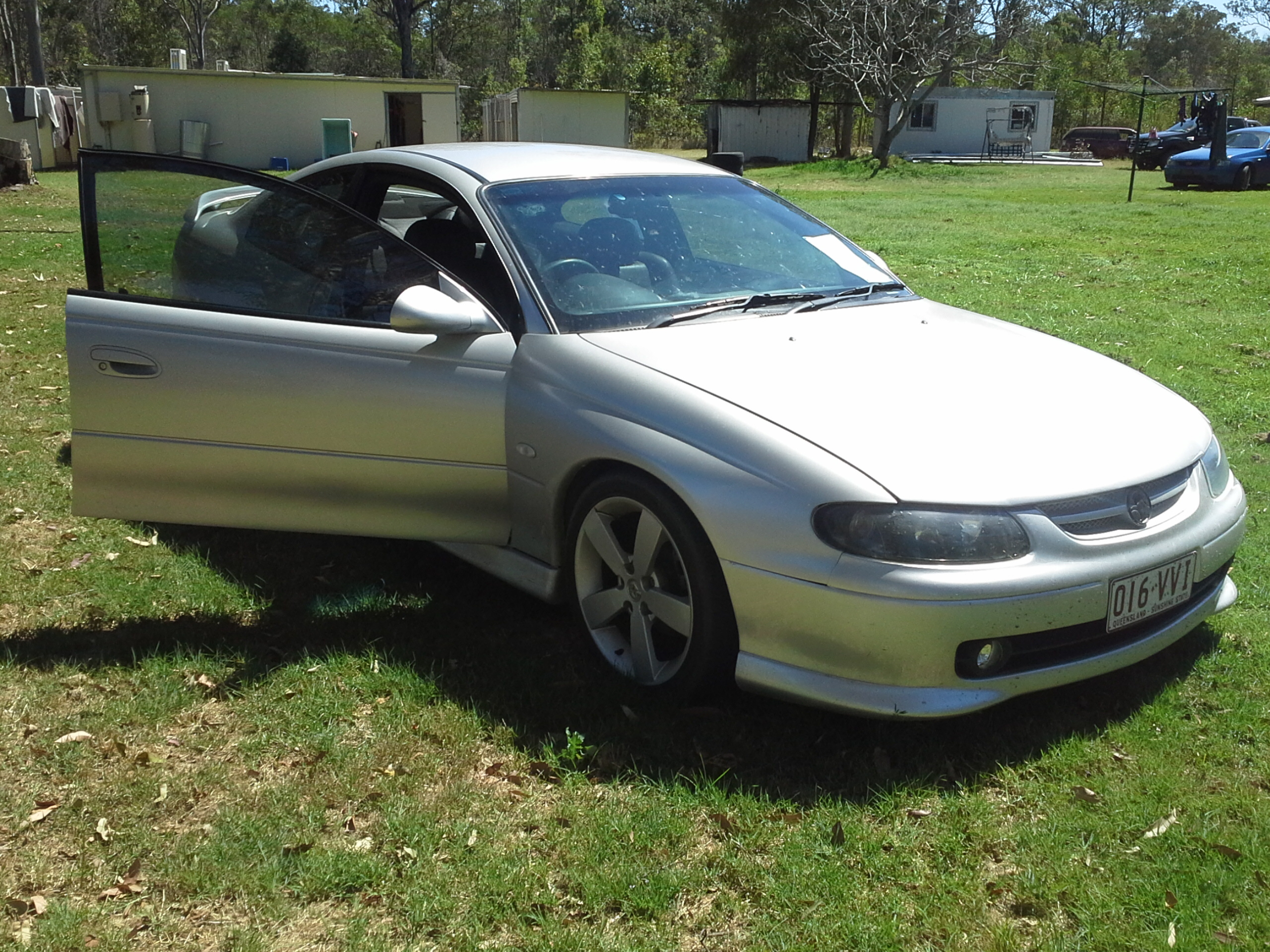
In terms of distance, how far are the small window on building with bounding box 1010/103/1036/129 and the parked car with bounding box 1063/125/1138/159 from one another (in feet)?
5.54

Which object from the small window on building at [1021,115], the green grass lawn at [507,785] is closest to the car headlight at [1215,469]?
the green grass lawn at [507,785]

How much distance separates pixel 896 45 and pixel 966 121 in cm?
1038

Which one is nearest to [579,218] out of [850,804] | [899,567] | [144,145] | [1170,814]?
[899,567]

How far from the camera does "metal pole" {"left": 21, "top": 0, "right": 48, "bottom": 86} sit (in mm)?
32938

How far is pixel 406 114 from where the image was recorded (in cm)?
3766

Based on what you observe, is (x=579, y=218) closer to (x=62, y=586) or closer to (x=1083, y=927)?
(x=62, y=586)

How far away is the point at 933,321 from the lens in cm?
422

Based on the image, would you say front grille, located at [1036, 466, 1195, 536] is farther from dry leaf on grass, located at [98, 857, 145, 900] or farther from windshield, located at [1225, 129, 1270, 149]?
windshield, located at [1225, 129, 1270, 149]

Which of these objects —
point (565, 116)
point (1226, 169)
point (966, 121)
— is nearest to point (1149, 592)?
point (1226, 169)

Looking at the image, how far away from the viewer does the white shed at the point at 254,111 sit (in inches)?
1282

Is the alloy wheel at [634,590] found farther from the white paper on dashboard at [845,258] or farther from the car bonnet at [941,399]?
the white paper on dashboard at [845,258]

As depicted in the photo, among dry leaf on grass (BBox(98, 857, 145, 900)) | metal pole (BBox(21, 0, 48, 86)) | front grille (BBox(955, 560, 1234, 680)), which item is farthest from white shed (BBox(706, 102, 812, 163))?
dry leaf on grass (BBox(98, 857, 145, 900))

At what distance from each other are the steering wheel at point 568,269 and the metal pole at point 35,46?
34117mm

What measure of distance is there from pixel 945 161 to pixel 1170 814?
3991 centimetres
